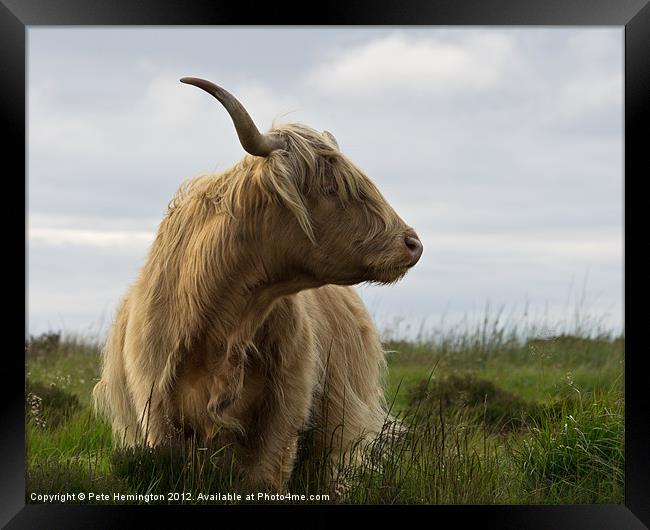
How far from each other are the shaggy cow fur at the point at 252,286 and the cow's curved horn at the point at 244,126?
52mm

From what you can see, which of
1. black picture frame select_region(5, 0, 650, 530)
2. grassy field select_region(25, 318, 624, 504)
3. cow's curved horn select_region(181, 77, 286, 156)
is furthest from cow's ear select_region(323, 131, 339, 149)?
grassy field select_region(25, 318, 624, 504)

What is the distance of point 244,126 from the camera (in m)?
3.94

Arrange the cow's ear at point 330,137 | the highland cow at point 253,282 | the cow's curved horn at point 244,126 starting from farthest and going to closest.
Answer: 1. the cow's ear at point 330,137
2. the highland cow at point 253,282
3. the cow's curved horn at point 244,126

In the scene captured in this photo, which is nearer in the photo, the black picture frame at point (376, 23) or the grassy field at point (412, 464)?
the black picture frame at point (376, 23)

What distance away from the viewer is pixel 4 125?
143 inches

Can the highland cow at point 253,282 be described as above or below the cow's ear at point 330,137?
below

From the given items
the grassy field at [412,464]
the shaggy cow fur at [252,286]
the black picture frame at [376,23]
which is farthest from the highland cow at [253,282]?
the black picture frame at [376,23]

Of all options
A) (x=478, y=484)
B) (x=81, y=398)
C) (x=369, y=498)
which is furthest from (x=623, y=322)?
(x=81, y=398)

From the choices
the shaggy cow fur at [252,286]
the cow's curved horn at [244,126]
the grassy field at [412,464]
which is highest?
the cow's curved horn at [244,126]

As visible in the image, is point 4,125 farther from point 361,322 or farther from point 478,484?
point 361,322

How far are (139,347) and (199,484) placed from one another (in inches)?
30.5

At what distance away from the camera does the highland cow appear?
4172mm

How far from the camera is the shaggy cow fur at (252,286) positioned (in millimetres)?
4180

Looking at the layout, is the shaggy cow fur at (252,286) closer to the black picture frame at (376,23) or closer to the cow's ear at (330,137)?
the cow's ear at (330,137)
